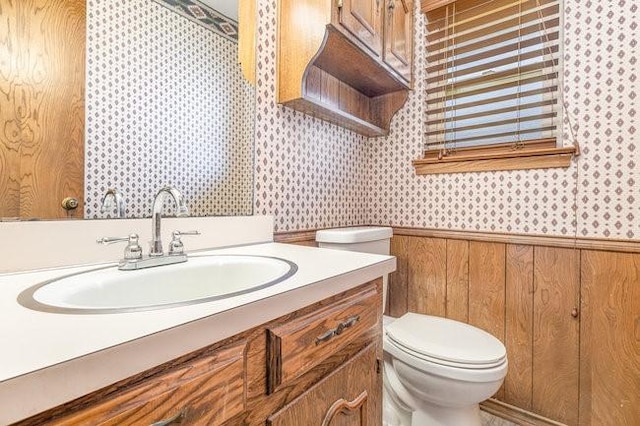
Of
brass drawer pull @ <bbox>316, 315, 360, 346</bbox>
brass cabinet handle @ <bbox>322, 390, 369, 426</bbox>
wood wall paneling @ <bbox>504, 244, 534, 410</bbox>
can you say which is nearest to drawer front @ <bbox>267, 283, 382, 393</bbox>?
brass drawer pull @ <bbox>316, 315, 360, 346</bbox>

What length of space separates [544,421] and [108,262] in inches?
68.8

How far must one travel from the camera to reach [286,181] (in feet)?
4.48

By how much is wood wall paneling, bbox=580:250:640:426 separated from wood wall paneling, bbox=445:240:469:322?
0.44 m

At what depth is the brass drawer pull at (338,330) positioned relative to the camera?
682 mm

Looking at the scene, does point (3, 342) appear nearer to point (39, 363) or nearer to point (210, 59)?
point (39, 363)

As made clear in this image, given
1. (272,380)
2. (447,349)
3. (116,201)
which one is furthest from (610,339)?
(116,201)

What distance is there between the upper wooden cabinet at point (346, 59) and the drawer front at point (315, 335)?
804 mm

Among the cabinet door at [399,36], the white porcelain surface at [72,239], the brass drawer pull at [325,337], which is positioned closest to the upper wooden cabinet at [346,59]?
the cabinet door at [399,36]

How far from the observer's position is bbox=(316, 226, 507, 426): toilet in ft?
3.49

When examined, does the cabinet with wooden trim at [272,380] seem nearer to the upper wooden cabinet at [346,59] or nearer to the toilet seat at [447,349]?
the toilet seat at [447,349]

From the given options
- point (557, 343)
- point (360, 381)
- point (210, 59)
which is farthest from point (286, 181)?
point (557, 343)

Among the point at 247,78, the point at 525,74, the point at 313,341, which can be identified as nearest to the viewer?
the point at 313,341

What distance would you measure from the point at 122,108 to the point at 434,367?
1238 millimetres

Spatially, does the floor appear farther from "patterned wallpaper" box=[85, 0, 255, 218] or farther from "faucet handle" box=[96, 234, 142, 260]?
"faucet handle" box=[96, 234, 142, 260]
